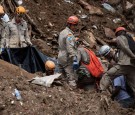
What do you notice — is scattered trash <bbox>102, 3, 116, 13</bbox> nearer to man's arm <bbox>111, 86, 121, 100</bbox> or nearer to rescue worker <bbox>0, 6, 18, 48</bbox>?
rescue worker <bbox>0, 6, 18, 48</bbox>

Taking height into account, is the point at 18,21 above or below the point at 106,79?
above

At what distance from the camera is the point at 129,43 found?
1034cm

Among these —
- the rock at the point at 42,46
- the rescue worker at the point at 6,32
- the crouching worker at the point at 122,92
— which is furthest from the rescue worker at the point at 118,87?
the rock at the point at 42,46

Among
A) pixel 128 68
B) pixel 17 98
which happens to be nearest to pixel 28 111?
pixel 17 98

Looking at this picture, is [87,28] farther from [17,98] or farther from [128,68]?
[17,98]

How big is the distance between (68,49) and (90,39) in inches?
218

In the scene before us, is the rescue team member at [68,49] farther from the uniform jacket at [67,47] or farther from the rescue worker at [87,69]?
the rescue worker at [87,69]

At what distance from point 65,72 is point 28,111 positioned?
2.48 m

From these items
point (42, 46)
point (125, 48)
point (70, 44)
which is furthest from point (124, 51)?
point (42, 46)

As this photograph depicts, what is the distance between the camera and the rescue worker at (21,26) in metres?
11.2

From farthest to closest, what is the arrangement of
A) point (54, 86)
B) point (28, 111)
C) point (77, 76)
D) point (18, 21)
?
1. point (18, 21)
2. point (77, 76)
3. point (54, 86)
4. point (28, 111)

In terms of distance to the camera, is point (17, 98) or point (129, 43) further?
point (129, 43)

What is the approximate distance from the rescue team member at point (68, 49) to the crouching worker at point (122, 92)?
0.97 metres

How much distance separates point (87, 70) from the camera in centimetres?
1016
